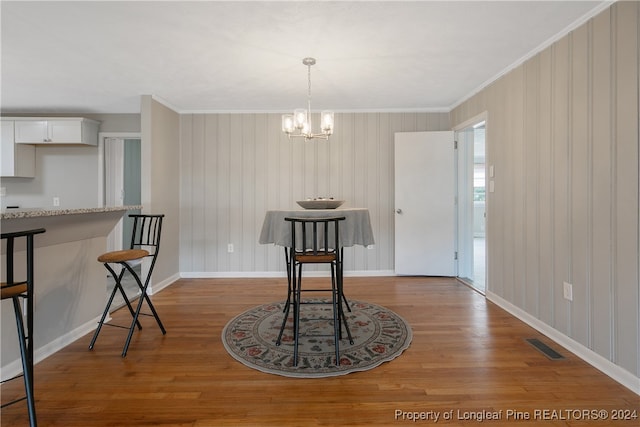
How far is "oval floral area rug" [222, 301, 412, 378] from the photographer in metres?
1.87

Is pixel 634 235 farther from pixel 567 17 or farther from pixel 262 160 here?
pixel 262 160

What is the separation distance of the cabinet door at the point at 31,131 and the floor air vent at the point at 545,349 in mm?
5882

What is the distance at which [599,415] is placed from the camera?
1.44 m

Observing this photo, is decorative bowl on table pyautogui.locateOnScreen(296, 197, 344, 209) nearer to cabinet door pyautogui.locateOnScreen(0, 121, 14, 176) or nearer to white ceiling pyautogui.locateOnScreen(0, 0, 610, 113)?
white ceiling pyautogui.locateOnScreen(0, 0, 610, 113)

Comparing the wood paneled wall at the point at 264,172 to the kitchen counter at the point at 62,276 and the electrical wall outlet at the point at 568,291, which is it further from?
the electrical wall outlet at the point at 568,291

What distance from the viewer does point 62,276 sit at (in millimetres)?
2133

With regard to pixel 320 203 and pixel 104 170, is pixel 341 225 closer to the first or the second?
pixel 320 203

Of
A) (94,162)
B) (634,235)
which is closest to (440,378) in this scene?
(634,235)

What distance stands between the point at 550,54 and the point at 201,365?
3415mm

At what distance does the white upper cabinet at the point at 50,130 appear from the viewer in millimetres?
3889

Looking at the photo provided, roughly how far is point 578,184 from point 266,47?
251 centimetres

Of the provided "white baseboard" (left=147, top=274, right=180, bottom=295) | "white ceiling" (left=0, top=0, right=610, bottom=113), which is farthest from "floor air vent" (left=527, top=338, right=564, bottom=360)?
"white baseboard" (left=147, top=274, right=180, bottom=295)

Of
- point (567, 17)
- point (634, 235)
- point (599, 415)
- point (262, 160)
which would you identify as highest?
point (567, 17)

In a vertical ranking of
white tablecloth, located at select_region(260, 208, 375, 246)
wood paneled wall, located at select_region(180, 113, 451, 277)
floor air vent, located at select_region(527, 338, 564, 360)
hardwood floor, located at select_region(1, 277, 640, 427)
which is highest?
wood paneled wall, located at select_region(180, 113, 451, 277)
